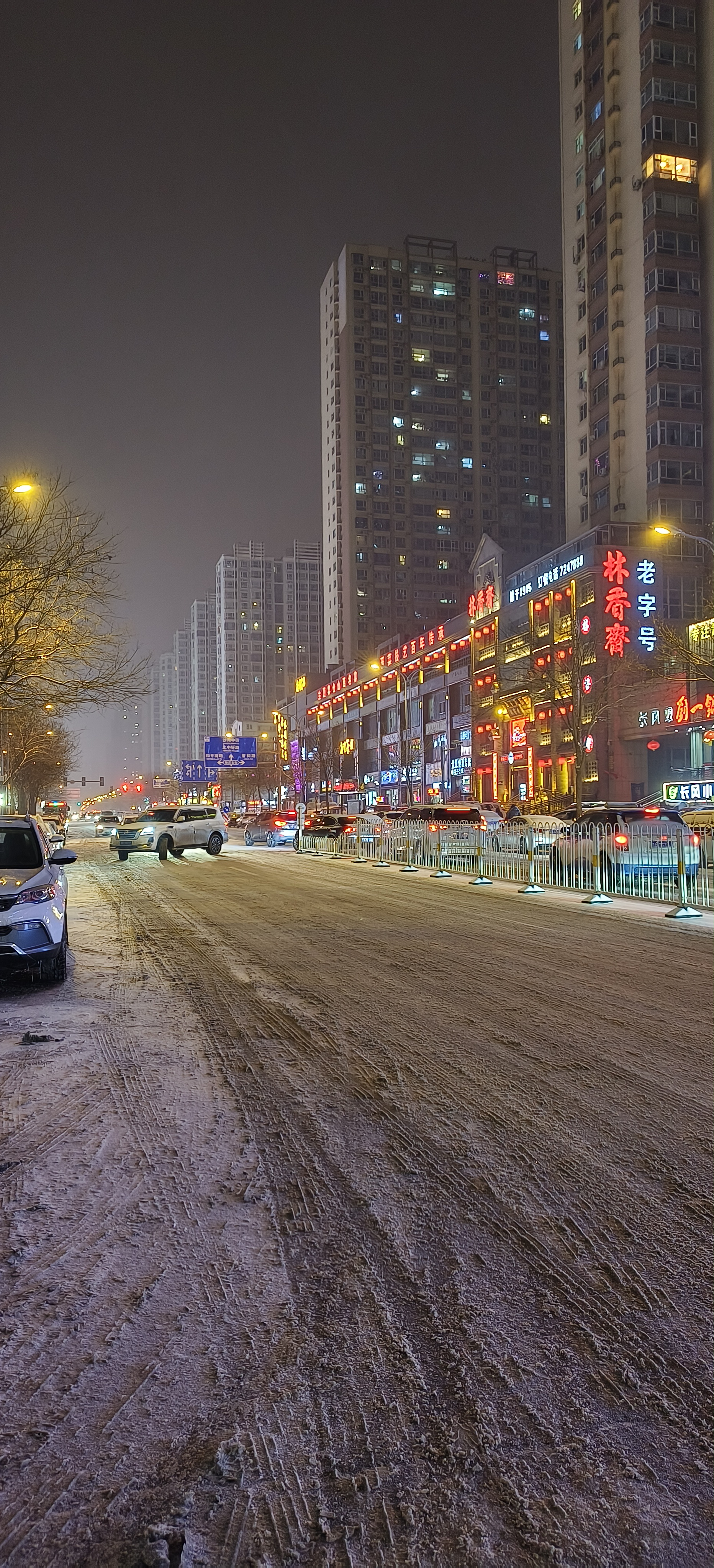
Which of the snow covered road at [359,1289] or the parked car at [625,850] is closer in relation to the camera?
the snow covered road at [359,1289]

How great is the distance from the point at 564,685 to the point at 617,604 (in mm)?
5597

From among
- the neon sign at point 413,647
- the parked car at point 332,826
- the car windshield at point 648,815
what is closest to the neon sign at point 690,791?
the car windshield at point 648,815

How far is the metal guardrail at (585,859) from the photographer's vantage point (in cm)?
1591

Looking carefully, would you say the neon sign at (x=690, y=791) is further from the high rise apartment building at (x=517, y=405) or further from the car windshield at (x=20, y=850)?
the high rise apartment building at (x=517, y=405)

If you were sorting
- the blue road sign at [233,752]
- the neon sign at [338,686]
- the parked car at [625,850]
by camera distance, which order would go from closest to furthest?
the parked car at [625,850] → the blue road sign at [233,752] → the neon sign at [338,686]

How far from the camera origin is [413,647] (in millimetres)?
96875

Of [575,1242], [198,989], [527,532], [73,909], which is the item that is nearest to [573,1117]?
[575,1242]

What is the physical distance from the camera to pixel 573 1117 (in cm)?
511

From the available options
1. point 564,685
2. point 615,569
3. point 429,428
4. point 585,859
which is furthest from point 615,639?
point 429,428

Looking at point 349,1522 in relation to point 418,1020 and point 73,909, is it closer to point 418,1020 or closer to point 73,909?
point 418,1020

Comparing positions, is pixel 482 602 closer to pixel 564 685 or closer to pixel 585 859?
→ pixel 564 685

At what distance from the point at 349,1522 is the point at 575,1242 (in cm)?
168

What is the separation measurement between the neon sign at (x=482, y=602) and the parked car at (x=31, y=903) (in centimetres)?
6643

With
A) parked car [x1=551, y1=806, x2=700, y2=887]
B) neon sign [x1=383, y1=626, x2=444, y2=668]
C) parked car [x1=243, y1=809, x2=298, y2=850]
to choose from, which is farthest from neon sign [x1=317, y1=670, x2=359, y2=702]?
parked car [x1=551, y1=806, x2=700, y2=887]
